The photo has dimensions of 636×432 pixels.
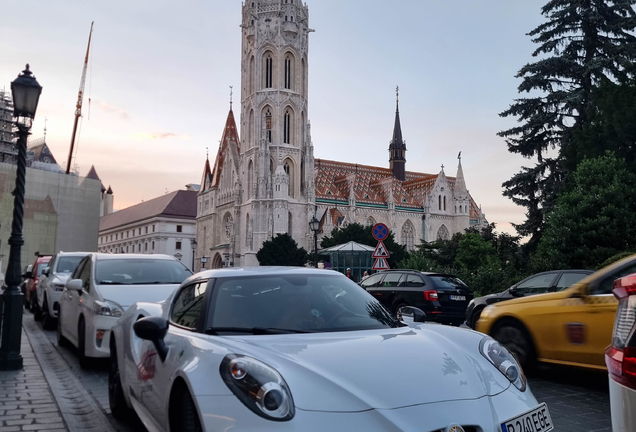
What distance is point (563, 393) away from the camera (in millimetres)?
6902

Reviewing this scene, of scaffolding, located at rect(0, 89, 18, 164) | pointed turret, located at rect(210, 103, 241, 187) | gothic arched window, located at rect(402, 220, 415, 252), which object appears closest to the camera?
scaffolding, located at rect(0, 89, 18, 164)

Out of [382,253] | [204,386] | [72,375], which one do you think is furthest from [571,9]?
[204,386]

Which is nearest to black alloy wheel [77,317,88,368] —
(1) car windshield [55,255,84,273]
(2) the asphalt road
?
(2) the asphalt road

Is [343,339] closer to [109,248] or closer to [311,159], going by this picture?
[311,159]

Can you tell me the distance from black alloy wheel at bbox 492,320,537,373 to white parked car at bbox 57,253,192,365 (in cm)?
455

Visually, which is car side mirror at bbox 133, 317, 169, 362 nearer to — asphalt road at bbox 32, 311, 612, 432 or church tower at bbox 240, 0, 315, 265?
asphalt road at bbox 32, 311, 612, 432

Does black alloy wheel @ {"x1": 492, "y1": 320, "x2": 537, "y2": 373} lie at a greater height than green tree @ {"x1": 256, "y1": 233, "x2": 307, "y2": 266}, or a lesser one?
lesser

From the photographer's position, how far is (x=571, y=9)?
29156mm

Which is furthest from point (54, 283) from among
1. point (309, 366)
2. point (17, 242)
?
point (309, 366)

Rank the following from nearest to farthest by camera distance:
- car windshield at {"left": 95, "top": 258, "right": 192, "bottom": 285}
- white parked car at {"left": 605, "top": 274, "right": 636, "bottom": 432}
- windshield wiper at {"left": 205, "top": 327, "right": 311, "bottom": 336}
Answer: white parked car at {"left": 605, "top": 274, "right": 636, "bottom": 432} → windshield wiper at {"left": 205, "top": 327, "right": 311, "bottom": 336} → car windshield at {"left": 95, "top": 258, "right": 192, "bottom": 285}

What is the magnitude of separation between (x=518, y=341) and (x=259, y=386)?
5954mm

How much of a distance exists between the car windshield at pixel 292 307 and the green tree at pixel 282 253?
187 feet

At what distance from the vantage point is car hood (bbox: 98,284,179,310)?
7844mm

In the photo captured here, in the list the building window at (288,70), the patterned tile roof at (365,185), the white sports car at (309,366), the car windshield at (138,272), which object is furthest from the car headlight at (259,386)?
the patterned tile roof at (365,185)
